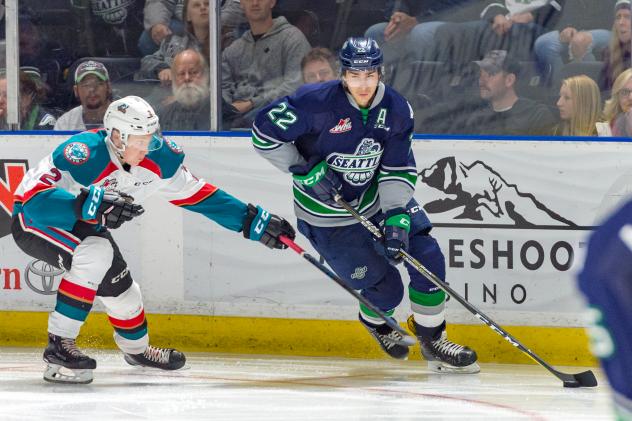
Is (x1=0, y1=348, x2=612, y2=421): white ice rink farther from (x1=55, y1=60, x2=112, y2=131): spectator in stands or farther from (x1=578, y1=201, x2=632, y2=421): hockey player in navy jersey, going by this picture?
(x1=578, y1=201, x2=632, y2=421): hockey player in navy jersey

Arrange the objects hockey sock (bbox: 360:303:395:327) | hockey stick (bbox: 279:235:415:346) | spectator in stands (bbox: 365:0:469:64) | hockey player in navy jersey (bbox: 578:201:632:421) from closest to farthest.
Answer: hockey player in navy jersey (bbox: 578:201:632:421) < hockey stick (bbox: 279:235:415:346) < hockey sock (bbox: 360:303:395:327) < spectator in stands (bbox: 365:0:469:64)

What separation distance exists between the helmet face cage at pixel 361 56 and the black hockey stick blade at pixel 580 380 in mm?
1205

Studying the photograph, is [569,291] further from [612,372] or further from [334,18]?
[612,372]

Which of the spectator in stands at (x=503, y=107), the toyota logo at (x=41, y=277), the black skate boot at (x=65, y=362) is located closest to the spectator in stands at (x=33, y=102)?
the toyota logo at (x=41, y=277)

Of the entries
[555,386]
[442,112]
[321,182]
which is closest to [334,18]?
[442,112]

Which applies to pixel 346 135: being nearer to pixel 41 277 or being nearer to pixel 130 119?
pixel 130 119

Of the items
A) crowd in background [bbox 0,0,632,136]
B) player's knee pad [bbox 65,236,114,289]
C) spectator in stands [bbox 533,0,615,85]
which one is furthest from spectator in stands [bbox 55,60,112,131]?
spectator in stands [bbox 533,0,615,85]

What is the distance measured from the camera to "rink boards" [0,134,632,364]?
4.21 metres

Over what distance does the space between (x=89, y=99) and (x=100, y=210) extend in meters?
1.45

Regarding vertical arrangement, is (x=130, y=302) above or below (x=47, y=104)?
below

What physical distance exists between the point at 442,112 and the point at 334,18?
585 mm

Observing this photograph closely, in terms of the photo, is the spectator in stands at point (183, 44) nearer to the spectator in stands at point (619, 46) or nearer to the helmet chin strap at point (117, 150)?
the helmet chin strap at point (117, 150)

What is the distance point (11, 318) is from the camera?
4754 mm

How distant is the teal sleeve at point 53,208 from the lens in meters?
3.46
